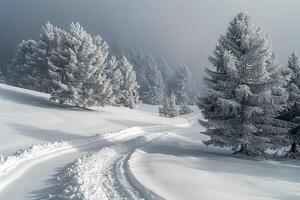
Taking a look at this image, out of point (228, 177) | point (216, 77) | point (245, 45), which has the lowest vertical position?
point (228, 177)

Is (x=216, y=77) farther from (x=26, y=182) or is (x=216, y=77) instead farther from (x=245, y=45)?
(x=26, y=182)

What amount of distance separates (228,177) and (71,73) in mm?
31859

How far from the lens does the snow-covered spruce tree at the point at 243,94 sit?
26.1 m

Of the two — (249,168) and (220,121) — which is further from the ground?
(220,121)

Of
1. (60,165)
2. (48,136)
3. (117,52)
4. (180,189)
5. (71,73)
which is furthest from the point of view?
(117,52)

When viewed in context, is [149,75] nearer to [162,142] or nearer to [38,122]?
[38,122]

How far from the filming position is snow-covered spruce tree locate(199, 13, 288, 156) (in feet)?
85.6

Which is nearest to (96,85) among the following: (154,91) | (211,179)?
(211,179)

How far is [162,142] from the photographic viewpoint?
3369 centimetres

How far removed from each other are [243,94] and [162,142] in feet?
32.3

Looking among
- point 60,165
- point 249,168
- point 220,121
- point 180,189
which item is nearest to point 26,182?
point 60,165

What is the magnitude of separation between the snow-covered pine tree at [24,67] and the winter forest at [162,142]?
1765cm

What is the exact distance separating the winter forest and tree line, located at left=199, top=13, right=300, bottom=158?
0.06 m

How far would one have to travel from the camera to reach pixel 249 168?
2131 cm
